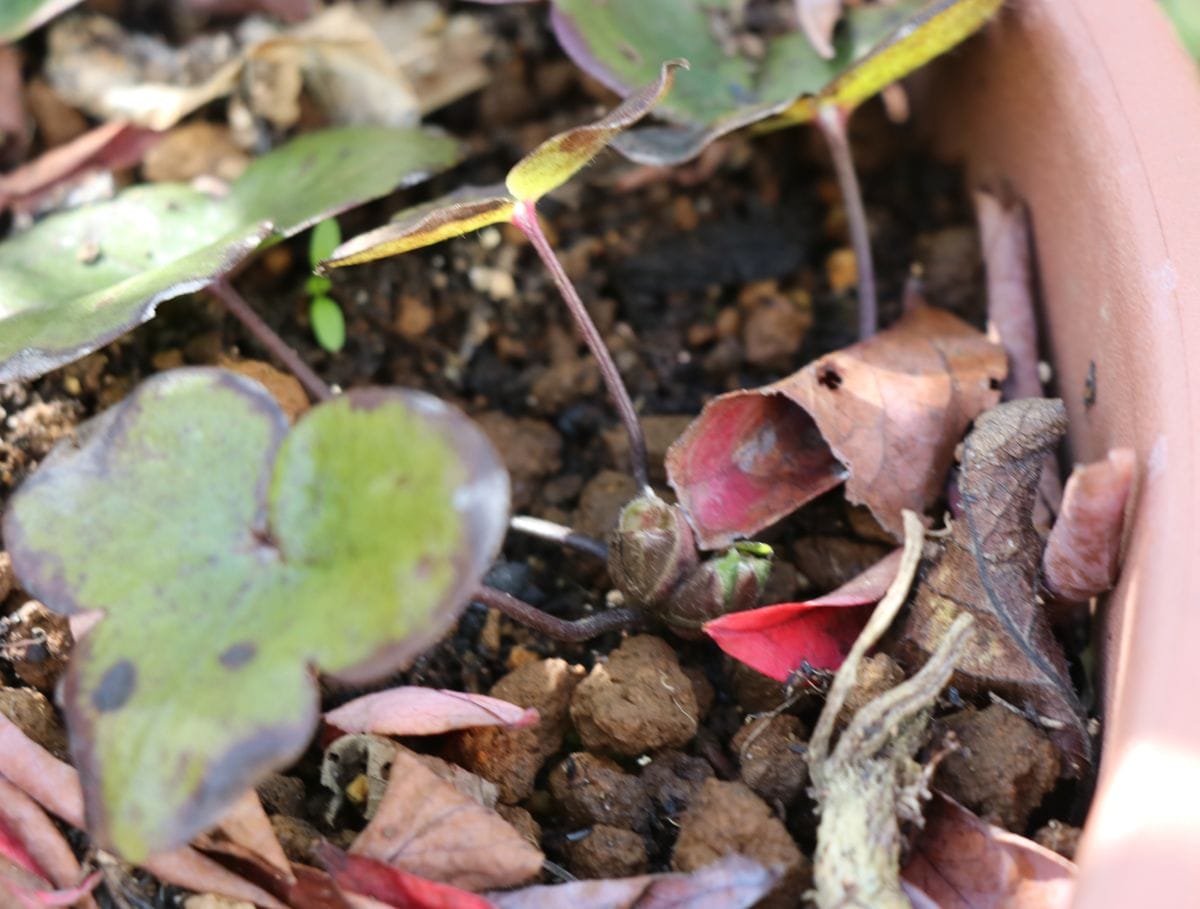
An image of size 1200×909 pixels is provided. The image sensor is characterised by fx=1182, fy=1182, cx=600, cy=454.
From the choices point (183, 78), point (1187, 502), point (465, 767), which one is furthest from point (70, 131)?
point (1187, 502)

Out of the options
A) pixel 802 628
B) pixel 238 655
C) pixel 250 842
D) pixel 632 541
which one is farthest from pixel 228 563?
pixel 802 628

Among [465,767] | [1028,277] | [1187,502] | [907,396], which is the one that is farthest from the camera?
[1028,277]

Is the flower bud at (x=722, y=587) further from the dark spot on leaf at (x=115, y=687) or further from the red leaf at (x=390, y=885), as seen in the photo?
the dark spot on leaf at (x=115, y=687)

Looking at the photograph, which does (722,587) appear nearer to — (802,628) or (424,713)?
(802,628)

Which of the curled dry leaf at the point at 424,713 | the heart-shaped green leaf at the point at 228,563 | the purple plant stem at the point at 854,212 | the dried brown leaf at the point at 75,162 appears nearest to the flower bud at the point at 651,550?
the curled dry leaf at the point at 424,713

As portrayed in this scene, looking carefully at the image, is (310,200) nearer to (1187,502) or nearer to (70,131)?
(70,131)

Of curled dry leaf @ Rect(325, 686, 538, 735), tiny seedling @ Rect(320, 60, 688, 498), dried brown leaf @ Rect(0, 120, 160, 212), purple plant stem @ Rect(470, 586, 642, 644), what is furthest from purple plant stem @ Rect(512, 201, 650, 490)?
dried brown leaf @ Rect(0, 120, 160, 212)

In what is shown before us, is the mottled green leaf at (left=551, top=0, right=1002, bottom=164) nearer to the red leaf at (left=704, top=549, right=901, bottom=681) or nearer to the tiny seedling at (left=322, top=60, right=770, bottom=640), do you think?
the tiny seedling at (left=322, top=60, right=770, bottom=640)
